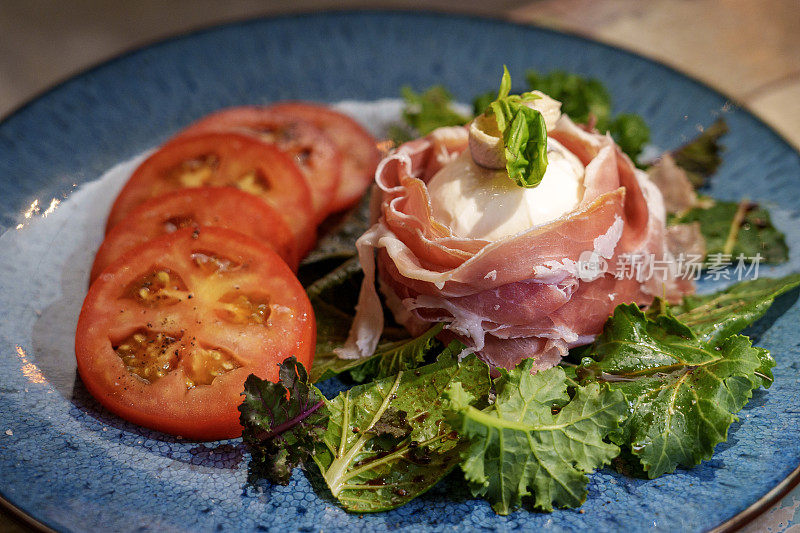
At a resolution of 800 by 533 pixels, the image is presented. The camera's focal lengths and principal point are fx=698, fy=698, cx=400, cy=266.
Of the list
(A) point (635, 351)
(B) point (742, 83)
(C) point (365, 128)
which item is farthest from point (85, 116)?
(B) point (742, 83)

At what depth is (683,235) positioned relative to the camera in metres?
3.07

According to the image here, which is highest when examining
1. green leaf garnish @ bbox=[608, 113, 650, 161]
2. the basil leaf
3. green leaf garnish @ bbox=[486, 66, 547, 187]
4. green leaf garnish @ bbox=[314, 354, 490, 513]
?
green leaf garnish @ bbox=[486, 66, 547, 187]

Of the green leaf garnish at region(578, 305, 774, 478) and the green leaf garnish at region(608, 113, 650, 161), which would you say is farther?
the green leaf garnish at region(608, 113, 650, 161)

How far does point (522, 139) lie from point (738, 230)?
4.59 feet

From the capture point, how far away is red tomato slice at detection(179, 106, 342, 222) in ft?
10.3

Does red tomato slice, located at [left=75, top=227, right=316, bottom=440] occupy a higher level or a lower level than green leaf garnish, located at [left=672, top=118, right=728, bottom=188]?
lower

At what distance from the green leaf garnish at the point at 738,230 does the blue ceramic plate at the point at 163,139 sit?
0.08 m

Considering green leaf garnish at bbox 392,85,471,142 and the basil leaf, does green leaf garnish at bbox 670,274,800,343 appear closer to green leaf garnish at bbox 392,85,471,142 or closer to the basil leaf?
the basil leaf

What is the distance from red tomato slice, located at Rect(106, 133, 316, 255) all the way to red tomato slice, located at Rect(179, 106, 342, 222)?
18 centimetres

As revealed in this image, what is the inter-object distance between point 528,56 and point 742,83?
5.37 ft

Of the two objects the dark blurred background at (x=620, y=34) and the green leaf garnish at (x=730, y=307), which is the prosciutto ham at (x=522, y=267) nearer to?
the green leaf garnish at (x=730, y=307)

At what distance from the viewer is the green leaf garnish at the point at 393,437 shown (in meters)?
2.10

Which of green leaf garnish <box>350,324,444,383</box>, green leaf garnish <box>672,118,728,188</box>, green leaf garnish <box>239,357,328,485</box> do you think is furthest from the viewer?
green leaf garnish <box>672,118,728,188</box>

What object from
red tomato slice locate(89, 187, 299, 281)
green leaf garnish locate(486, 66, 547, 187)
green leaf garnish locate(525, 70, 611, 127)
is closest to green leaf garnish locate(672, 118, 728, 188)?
green leaf garnish locate(525, 70, 611, 127)
